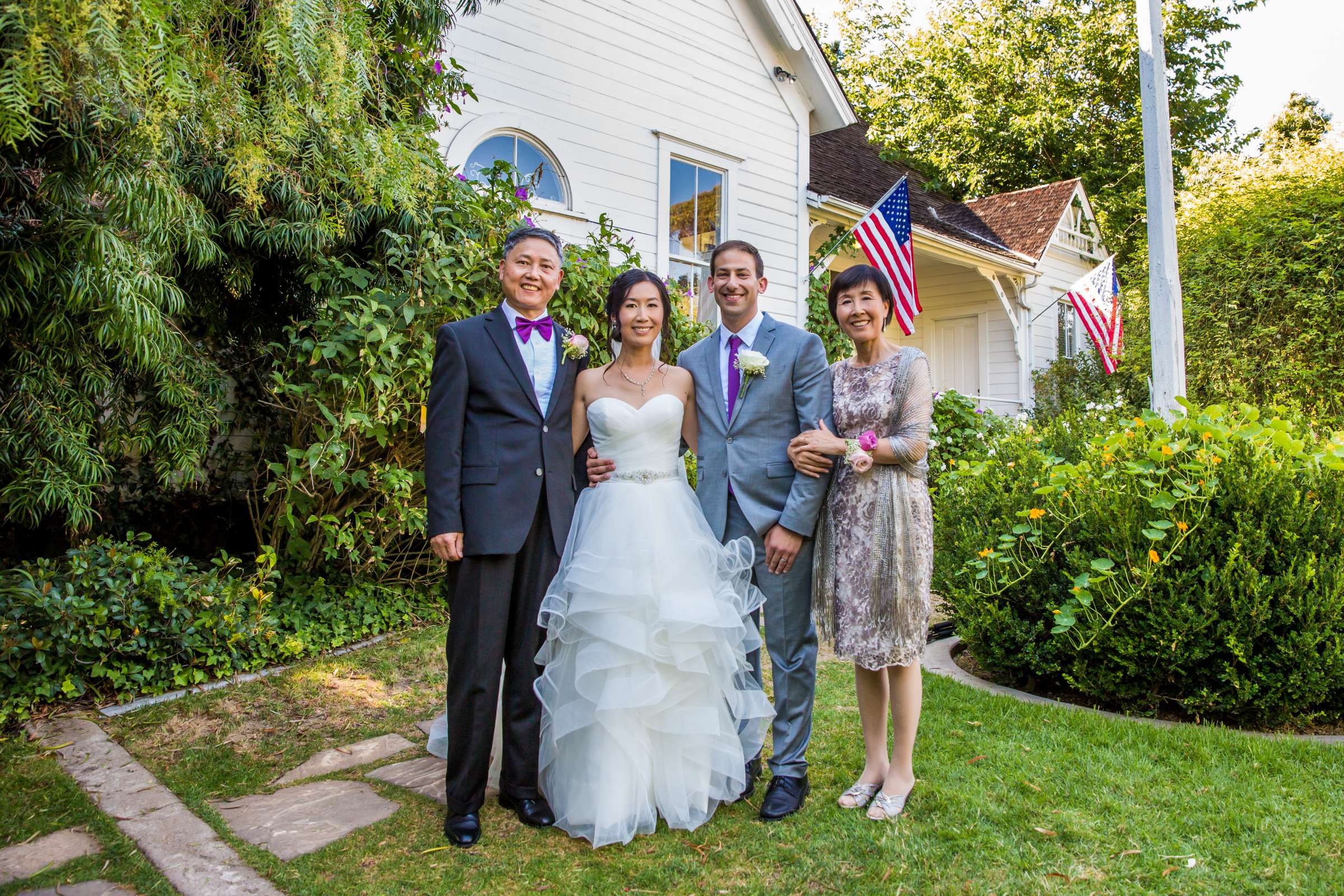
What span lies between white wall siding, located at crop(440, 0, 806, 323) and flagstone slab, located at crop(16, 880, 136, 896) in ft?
18.6

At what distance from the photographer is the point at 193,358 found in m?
4.72

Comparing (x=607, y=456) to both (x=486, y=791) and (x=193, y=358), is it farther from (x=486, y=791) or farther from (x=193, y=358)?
(x=193, y=358)

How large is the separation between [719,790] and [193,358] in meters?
3.68

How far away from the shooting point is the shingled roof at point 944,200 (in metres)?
13.8

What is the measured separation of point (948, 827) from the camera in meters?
2.94

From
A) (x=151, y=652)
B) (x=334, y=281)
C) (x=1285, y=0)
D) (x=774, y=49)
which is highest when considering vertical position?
(x=1285, y=0)

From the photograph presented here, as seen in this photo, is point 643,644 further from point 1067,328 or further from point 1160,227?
point 1067,328

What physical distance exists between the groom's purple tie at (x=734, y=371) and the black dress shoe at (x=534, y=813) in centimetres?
165

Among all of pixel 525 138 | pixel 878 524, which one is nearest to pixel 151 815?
pixel 878 524

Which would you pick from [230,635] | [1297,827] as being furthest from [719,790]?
[230,635]

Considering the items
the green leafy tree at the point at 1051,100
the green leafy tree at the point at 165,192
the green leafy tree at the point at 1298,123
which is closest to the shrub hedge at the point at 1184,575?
the green leafy tree at the point at 165,192

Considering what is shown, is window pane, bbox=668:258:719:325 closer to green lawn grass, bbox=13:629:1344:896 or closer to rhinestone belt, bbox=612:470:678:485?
rhinestone belt, bbox=612:470:678:485

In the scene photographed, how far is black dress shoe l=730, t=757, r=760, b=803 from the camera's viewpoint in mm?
3264

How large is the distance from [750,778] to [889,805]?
54 cm
